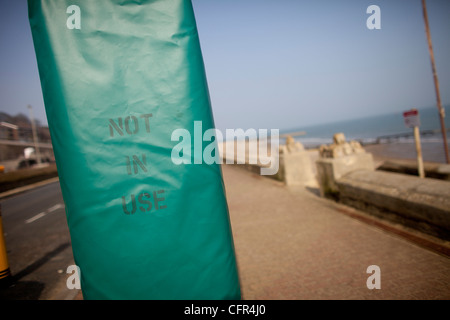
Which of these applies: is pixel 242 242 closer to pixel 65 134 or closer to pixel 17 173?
pixel 65 134

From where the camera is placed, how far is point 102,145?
1102 millimetres

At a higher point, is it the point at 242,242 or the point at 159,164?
the point at 159,164

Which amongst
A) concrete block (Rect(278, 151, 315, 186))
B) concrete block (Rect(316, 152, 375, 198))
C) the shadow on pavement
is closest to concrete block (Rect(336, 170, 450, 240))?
concrete block (Rect(316, 152, 375, 198))

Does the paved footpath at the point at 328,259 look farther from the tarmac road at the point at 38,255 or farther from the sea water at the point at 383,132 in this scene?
the sea water at the point at 383,132

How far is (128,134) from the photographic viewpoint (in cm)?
111

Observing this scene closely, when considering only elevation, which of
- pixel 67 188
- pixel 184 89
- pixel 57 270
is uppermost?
pixel 184 89

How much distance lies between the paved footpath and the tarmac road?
2776 millimetres

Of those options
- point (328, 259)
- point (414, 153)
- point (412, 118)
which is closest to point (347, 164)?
point (412, 118)

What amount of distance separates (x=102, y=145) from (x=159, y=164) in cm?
27

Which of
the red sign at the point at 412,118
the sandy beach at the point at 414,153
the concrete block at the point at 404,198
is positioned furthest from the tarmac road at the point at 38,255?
the sandy beach at the point at 414,153

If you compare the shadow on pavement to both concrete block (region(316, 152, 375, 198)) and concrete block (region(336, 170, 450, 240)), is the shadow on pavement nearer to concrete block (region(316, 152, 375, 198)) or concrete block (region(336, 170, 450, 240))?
concrete block (region(336, 170, 450, 240))

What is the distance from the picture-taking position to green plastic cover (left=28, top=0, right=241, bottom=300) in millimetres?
1078

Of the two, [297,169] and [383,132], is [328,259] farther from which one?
[383,132]
